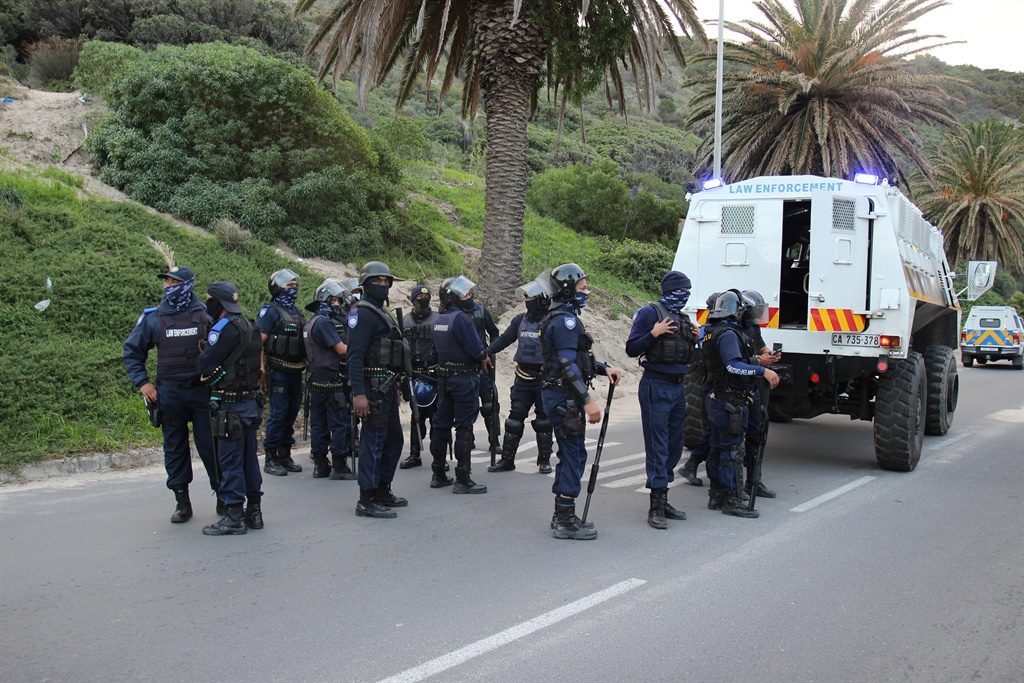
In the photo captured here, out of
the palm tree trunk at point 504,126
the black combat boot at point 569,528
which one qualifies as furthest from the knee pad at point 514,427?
the palm tree trunk at point 504,126

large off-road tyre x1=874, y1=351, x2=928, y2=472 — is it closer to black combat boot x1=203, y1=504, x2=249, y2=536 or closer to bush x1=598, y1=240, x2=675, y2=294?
black combat boot x1=203, y1=504, x2=249, y2=536

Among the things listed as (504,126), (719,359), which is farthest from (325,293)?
(504,126)

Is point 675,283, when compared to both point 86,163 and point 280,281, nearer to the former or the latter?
point 280,281

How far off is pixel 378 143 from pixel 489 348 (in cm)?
1056

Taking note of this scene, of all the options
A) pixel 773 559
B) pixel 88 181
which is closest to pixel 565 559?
pixel 773 559

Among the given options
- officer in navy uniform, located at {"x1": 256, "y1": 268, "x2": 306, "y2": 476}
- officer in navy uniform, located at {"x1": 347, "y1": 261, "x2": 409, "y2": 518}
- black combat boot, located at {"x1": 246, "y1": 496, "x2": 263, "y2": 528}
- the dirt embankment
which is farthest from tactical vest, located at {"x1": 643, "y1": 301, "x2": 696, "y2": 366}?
the dirt embankment

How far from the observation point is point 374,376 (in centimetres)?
646

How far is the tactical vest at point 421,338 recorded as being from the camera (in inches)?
321

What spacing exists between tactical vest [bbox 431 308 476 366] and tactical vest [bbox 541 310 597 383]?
1.52 m

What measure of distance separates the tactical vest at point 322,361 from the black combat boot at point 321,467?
78 centimetres

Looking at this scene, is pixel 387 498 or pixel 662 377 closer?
pixel 662 377

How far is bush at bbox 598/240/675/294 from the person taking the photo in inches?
894

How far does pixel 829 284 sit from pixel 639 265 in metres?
14.5

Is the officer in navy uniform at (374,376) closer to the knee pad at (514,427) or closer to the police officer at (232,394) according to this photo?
the police officer at (232,394)
